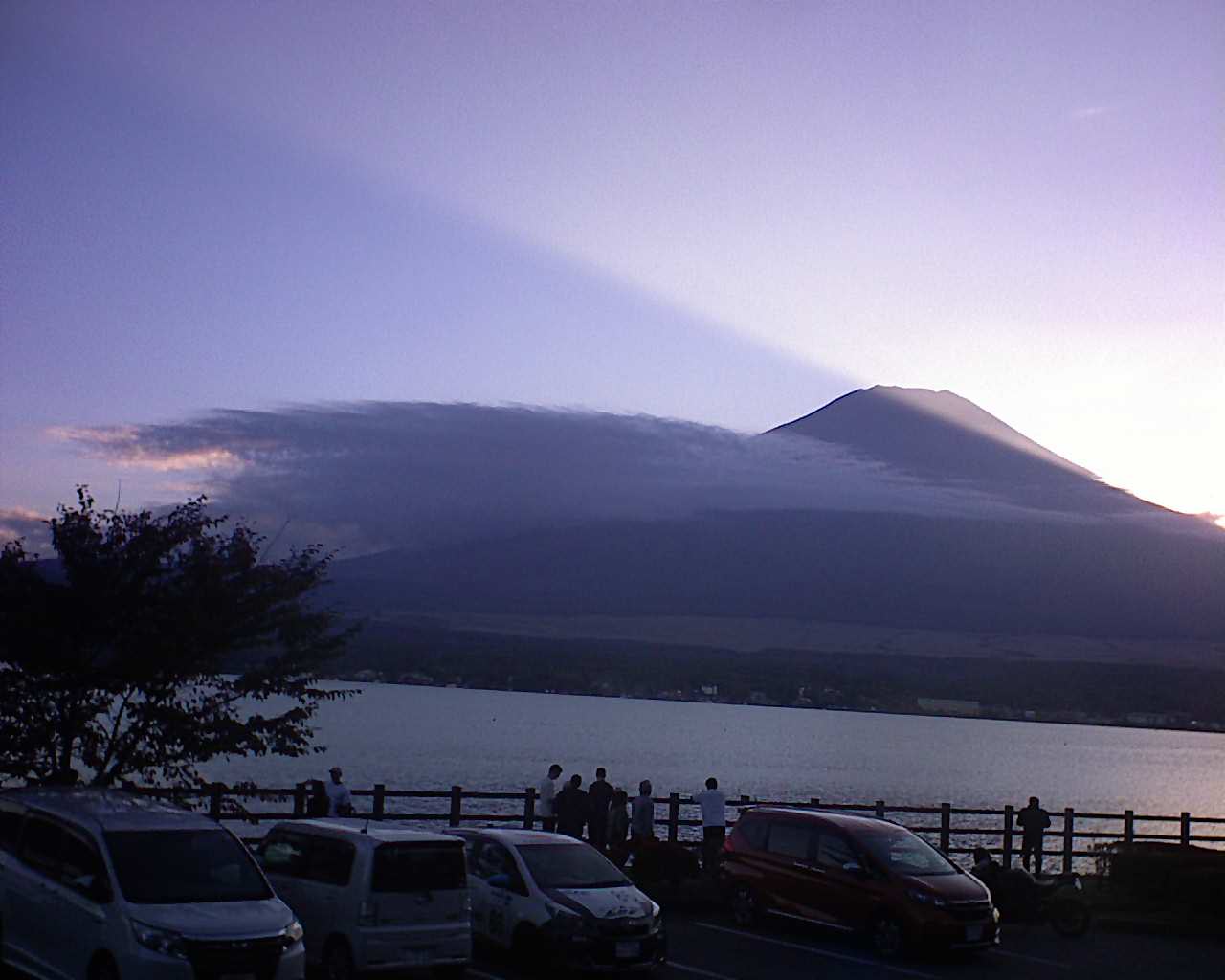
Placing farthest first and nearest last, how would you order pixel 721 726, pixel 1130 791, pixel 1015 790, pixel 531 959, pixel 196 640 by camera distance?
1. pixel 721 726
2. pixel 1130 791
3. pixel 1015 790
4. pixel 196 640
5. pixel 531 959

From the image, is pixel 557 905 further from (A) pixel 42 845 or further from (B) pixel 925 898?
(A) pixel 42 845

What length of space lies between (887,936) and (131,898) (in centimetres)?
896

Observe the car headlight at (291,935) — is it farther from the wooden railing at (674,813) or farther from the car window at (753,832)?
the car window at (753,832)

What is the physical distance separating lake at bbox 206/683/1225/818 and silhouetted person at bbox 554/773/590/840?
135ft

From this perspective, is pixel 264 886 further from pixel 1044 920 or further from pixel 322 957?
pixel 1044 920

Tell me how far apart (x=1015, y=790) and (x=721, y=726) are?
337ft

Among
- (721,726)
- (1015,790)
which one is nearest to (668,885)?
(1015,790)

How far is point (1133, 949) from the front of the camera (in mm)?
18500

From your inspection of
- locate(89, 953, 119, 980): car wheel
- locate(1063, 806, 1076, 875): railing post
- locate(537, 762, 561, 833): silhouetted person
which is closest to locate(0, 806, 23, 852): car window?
locate(89, 953, 119, 980): car wheel

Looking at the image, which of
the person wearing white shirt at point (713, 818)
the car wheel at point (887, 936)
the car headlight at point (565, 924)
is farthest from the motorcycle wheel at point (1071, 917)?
the car headlight at point (565, 924)

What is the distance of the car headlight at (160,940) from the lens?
35.6 ft

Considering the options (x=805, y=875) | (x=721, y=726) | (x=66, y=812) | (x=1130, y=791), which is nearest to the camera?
(x=66, y=812)

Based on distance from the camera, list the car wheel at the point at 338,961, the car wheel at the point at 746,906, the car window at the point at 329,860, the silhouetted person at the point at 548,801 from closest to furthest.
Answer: the car wheel at the point at 338,961, the car window at the point at 329,860, the car wheel at the point at 746,906, the silhouetted person at the point at 548,801

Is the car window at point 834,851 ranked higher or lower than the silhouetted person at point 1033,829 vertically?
higher
